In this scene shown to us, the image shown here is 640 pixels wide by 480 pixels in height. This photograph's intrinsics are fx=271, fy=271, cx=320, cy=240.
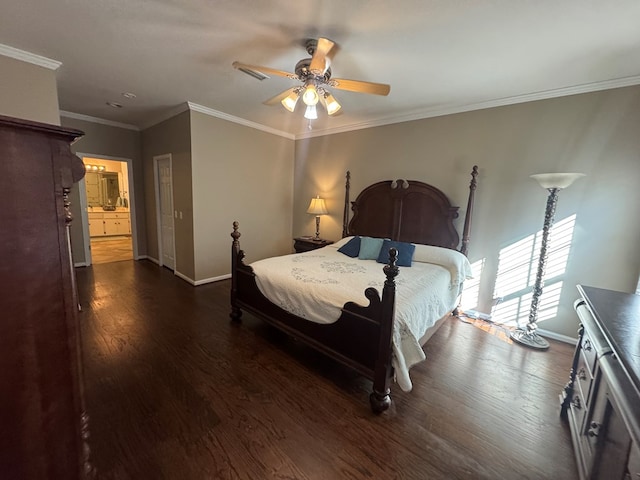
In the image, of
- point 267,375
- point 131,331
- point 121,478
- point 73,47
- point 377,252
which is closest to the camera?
point 121,478

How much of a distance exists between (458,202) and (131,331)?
3.93 metres

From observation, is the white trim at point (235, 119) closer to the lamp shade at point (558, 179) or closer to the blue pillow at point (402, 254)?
the blue pillow at point (402, 254)

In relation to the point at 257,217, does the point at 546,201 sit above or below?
above

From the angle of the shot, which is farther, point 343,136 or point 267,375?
point 343,136

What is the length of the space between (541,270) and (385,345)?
81.4 inches

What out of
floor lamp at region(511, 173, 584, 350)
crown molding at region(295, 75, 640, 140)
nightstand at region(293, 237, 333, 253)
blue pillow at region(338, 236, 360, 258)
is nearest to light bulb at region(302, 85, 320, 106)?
blue pillow at region(338, 236, 360, 258)

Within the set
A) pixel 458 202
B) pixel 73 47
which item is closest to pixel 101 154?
pixel 73 47

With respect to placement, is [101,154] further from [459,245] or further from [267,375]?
[459,245]

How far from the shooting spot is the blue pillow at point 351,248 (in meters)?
3.48

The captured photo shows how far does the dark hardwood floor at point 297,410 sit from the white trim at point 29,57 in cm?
255

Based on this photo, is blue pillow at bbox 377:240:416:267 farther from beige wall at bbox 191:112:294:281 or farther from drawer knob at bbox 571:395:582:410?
beige wall at bbox 191:112:294:281

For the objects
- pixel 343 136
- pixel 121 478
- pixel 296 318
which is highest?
pixel 343 136

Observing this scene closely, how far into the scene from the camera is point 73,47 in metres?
2.34

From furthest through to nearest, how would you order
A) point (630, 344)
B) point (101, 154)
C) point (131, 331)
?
point (101, 154) < point (131, 331) < point (630, 344)
